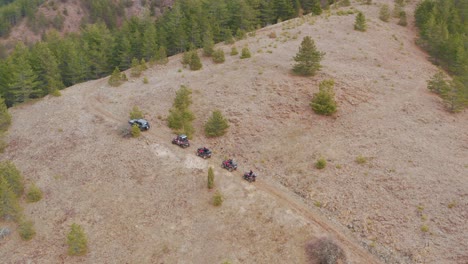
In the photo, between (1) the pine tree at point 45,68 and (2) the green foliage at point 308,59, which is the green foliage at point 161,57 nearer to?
(1) the pine tree at point 45,68

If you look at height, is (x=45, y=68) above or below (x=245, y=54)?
below

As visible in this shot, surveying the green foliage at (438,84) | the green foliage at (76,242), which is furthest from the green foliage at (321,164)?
the green foliage at (438,84)

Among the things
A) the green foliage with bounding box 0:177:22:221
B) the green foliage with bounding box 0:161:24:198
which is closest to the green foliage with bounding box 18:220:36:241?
the green foliage with bounding box 0:177:22:221

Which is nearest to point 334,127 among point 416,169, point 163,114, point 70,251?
point 416,169

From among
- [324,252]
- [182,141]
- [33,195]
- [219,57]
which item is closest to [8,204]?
[33,195]

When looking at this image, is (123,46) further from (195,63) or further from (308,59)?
(308,59)

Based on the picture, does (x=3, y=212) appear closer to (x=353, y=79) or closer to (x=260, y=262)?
(x=260, y=262)

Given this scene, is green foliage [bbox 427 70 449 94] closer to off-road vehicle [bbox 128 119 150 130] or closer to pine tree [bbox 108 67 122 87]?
off-road vehicle [bbox 128 119 150 130]
